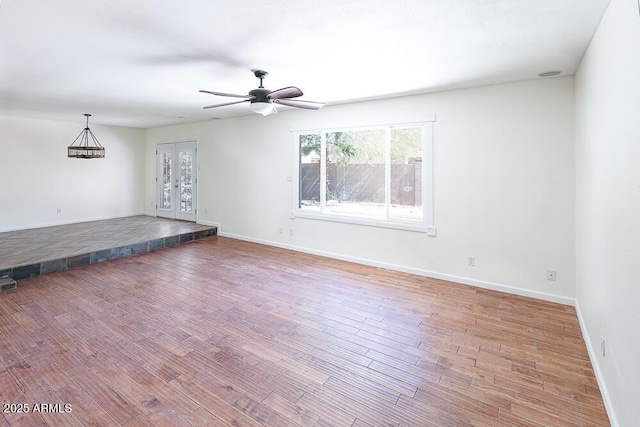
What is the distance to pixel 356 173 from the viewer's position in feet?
17.4

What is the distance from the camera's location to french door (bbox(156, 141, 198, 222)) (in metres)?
7.89

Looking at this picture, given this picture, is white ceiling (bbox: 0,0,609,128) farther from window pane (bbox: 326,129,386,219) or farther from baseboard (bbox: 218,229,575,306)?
baseboard (bbox: 218,229,575,306)

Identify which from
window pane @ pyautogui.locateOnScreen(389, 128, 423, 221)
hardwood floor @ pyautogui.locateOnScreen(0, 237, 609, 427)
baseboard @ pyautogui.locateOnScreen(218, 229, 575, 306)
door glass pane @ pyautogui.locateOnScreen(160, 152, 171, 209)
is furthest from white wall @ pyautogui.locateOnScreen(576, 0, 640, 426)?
door glass pane @ pyautogui.locateOnScreen(160, 152, 171, 209)

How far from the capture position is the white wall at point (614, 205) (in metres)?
1.62

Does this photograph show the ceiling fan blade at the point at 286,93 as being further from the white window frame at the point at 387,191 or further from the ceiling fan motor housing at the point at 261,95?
the white window frame at the point at 387,191

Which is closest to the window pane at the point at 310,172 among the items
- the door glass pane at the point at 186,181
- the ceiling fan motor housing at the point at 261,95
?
the ceiling fan motor housing at the point at 261,95

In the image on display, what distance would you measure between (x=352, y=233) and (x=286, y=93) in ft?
9.03

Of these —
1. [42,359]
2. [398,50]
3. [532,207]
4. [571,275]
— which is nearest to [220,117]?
[398,50]

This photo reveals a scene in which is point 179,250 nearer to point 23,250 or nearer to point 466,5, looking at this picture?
point 23,250

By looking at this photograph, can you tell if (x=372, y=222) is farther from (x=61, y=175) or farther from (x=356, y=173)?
(x=61, y=175)

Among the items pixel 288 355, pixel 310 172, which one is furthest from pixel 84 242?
pixel 288 355

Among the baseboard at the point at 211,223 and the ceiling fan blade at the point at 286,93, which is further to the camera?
the baseboard at the point at 211,223

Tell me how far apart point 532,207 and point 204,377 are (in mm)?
3917

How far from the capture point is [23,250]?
5074mm
